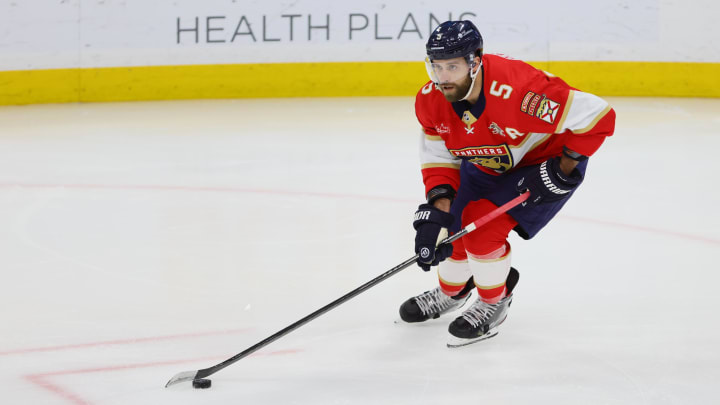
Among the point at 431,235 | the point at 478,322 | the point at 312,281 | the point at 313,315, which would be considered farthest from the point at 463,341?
the point at 312,281

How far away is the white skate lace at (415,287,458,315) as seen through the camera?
2889mm

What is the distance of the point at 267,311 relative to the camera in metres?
2.98

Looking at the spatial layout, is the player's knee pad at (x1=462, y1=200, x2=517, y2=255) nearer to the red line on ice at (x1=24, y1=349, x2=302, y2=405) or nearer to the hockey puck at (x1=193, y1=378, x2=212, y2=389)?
the red line on ice at (x1=24, y1=349, x2=302, y2=405)

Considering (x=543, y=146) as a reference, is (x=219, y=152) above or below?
below

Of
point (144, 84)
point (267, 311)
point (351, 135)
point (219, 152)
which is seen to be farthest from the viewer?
point (144, 84)

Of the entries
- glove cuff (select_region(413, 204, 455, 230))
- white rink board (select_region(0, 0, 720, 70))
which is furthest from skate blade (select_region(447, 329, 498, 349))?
white rink board (select_region(0, 0, 720, 70))

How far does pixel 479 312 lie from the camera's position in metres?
2.75

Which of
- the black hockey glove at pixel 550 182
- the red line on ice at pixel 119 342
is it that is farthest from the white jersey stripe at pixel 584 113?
the red line on ice at pixel 119 342

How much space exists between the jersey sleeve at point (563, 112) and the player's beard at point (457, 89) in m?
0.14

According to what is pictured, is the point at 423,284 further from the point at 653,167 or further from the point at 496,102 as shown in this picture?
the point at 653,167

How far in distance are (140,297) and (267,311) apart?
0.43 meters

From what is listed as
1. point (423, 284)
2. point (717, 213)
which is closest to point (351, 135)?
point (717, 213)

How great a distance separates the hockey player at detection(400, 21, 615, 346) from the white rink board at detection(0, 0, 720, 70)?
5.53 metres

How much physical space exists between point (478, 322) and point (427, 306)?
0.22m
